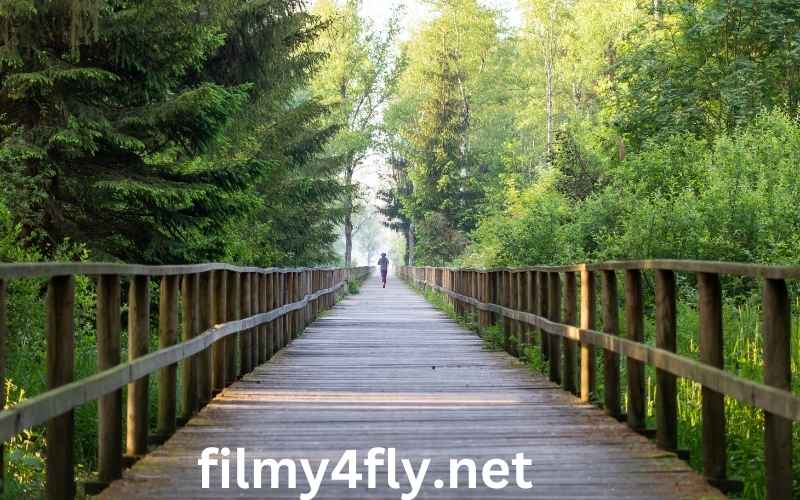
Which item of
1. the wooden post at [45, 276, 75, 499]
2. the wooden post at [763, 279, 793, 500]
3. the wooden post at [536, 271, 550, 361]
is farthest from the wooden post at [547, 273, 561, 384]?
the wooden post at [45, 276, 75, 499]

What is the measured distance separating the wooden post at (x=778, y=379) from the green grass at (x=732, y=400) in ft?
2.84

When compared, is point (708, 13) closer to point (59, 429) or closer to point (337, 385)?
point (337, 385)

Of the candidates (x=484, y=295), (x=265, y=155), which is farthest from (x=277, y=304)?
(x=265, y=155)

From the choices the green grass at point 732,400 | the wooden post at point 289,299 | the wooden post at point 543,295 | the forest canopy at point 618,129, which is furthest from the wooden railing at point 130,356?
the forest canopy at point 618,129

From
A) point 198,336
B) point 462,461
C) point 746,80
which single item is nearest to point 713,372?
point 462,461

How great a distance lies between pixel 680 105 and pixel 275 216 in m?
11.5

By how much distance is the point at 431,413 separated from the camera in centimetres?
909

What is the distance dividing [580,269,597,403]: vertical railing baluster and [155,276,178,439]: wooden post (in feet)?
11.9

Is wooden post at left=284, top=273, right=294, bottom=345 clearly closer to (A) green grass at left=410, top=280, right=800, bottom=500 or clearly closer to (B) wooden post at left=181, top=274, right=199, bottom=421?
(A) green grass at left=410, top=280, right=800, bottom=500

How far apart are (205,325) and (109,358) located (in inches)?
122

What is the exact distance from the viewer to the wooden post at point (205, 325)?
30.9 ft

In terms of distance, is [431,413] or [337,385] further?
[337,385]

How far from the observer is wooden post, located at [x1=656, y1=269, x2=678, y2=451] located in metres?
7.18

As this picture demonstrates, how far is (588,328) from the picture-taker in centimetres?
979
